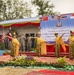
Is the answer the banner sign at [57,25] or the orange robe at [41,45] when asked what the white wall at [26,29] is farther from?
the orange robe at [41,45]

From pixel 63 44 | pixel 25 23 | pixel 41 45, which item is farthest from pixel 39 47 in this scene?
pixel 25 23

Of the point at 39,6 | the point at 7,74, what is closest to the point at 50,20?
the point at 7,74

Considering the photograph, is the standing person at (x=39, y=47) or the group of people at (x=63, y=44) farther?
the standing person at (x=39, y=47)

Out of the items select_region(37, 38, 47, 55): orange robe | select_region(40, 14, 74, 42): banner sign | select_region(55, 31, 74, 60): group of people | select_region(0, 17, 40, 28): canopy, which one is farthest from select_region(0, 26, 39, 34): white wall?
select_region(55, 31, 74, 60): group of people

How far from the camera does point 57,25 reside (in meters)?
17.2

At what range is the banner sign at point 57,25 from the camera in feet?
54.9

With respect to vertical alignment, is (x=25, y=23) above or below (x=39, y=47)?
above

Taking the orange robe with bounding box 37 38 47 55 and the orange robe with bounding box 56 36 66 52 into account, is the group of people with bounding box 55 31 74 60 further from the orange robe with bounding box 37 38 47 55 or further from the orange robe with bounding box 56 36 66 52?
the orange robe with bounding box 37 38 47 55

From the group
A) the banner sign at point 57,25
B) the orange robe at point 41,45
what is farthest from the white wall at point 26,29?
the orange robe at point 41,45

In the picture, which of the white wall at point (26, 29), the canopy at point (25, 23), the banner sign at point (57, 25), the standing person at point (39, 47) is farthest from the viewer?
the white wall at point (26, 29)

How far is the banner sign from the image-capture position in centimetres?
1672

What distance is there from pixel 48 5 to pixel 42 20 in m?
22.8

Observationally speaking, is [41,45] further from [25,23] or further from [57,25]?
[25,23]

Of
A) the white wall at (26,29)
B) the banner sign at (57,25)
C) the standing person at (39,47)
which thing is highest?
the banner sign at (57,25)
